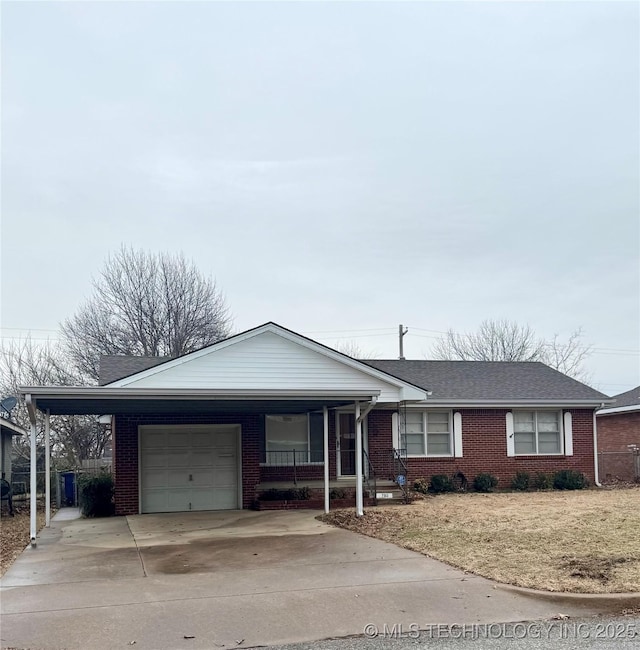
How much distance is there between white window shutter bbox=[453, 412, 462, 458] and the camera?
71.2 feet

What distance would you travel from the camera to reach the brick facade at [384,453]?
17.9m

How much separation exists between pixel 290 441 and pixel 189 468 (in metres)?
2.93

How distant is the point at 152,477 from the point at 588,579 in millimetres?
11922

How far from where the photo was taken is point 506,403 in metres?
22.0

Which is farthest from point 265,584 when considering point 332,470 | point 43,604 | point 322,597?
point 332,470

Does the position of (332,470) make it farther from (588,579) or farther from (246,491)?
(588,579)

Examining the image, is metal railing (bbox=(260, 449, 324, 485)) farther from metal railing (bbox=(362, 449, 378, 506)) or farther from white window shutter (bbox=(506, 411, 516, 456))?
white window shutter (bbox=(506, 411, 516, 456))

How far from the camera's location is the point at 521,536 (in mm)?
11891

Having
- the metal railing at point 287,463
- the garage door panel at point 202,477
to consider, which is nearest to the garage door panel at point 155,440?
the garage door panel at point 202,477

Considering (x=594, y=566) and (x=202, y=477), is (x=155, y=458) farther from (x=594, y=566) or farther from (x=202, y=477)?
(x=594, y=566)

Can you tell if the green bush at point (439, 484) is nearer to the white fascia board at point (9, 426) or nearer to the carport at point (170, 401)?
the carport at point (170, 401)

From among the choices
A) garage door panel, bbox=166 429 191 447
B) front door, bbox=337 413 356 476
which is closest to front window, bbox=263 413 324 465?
front door, bbox=337 413 356 476

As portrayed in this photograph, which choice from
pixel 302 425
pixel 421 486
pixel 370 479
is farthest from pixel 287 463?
pixel 421 486

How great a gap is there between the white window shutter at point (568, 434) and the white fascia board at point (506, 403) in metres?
0.39
